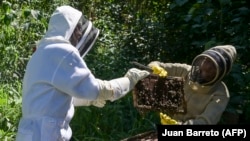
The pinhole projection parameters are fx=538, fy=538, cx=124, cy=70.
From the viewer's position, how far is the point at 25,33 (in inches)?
257

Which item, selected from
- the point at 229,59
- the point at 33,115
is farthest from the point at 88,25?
Result: the point at 229,59

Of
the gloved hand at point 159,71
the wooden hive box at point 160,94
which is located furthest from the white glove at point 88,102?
the gloved hand at point 159,71

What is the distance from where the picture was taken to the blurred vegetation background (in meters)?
4.91

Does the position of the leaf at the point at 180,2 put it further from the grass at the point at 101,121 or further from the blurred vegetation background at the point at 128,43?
the grass at the point at 101,121

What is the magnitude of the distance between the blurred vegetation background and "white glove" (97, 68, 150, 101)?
4.19 feet

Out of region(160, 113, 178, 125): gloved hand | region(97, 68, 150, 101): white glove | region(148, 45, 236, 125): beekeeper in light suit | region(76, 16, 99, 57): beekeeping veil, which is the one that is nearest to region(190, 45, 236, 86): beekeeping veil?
region(148, 45, 236, 125): beekeeper in light suit

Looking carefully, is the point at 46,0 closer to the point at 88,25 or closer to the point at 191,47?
the point at 191,47

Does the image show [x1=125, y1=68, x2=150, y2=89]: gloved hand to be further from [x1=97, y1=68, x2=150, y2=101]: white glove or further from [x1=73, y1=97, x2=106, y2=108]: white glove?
[x1=73, y1=97, x2=106, y2=108]: white glove

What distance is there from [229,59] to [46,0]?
3.89m

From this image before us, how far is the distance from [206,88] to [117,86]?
83cm

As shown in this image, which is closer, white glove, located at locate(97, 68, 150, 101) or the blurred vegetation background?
white glove, located at locate(97, 68, 150, 101)

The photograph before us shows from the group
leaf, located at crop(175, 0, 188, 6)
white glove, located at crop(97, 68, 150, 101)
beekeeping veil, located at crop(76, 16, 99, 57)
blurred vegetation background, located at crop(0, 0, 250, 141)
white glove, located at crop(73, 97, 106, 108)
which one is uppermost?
beekeeping veil, located at crop(76, 16, 99, 57)

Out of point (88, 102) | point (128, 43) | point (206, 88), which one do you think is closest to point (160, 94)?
point (206, 88)

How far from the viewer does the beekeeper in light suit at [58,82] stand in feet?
10.2
